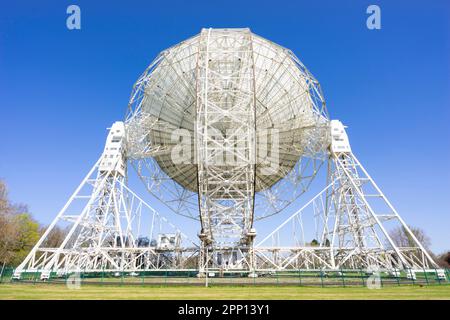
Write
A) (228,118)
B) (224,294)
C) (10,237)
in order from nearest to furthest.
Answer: (224,294) → (228,118) → (10,237)

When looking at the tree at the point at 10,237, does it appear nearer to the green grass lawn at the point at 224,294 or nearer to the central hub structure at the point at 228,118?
the central hub structure at the point at 228,118

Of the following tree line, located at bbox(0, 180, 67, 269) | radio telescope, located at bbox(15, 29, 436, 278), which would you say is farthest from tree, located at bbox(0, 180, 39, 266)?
radio telescope, located at bbox(15, 29, 436, 278)

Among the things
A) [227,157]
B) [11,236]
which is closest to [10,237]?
[11,236]

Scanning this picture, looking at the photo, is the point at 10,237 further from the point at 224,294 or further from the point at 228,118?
the point at 224,294

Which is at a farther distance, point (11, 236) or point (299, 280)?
point (11, 236)

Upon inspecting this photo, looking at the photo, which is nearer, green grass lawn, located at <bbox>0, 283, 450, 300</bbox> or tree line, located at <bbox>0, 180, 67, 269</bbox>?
green grass lawn, located at <bbox>0, 283, 450, 300</bbox>

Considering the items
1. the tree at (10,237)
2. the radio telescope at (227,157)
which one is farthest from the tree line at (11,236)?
the radio telescope at (227,157)

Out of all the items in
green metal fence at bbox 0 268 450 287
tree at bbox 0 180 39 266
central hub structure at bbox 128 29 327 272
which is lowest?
green metal fence at bbox 0 268 450 287

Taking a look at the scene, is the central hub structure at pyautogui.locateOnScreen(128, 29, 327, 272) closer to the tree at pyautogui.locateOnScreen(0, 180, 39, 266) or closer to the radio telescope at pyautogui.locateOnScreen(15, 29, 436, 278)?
the radio telescope at pyautogui.locateOnScreen(15, 29, 436, 278)

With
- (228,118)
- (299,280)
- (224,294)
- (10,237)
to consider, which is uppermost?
(228,118)

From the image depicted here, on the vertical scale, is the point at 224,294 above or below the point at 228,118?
below

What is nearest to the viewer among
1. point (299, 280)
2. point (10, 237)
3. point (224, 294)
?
point (224, 294)

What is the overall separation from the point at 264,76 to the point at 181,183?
527 inches
